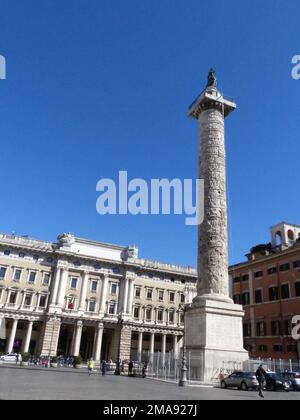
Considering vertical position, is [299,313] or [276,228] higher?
[276,228]

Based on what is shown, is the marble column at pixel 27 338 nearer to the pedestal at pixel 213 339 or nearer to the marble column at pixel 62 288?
the marble column at pixel 62 288

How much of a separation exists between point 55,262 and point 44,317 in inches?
294

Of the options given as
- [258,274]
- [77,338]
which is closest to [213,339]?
[258,274]

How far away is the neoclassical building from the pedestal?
2888cm

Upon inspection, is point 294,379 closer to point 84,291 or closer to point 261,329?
point 261,329

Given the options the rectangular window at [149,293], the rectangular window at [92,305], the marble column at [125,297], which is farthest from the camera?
the rectangular window at [149,293]

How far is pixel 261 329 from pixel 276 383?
18760mm

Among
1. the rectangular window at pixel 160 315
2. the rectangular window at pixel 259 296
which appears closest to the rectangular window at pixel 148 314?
the rectangular window at pixel 160 315

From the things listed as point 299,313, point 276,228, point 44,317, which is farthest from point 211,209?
point 44,317

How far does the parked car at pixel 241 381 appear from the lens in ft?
55.1

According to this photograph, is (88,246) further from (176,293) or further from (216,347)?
(216,347)

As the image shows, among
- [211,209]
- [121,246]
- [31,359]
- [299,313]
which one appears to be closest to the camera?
[211,209]
